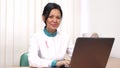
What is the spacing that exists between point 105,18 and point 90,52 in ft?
5.75

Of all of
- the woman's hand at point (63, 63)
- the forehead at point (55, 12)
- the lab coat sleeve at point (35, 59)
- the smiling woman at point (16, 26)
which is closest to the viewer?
the woman's hand at point (63, 63)

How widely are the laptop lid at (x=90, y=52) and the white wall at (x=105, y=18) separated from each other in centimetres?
141

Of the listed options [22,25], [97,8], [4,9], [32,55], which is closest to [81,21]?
[97,8]

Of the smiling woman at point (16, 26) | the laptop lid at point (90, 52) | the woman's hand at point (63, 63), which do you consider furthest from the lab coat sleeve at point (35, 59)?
the smiling woman at point (16, 26)

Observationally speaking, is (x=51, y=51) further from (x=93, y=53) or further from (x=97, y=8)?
(x=97, y=8)

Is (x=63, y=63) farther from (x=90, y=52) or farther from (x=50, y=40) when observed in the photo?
(x=50, y=40)

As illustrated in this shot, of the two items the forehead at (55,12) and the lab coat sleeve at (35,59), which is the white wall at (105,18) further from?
the lab coat sleeve at (35,59)

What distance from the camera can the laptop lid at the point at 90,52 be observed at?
1139 mm

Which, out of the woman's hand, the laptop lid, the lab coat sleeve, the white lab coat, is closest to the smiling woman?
the white lab coat

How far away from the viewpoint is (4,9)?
9.20 ft

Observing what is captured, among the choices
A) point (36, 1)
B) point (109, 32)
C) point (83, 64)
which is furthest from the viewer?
point (36, 1)

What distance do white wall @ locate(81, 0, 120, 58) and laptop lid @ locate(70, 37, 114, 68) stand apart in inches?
55.5

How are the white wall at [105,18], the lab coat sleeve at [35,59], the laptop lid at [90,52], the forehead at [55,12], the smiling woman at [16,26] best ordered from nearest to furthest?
the laptop lid at [90,52] → the lab coat sleeve at [35,59] → the forehead at [55,12] → the white wall at [105,18] → the smiling woman at [16,26]

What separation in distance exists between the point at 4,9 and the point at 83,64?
1.89 metres
